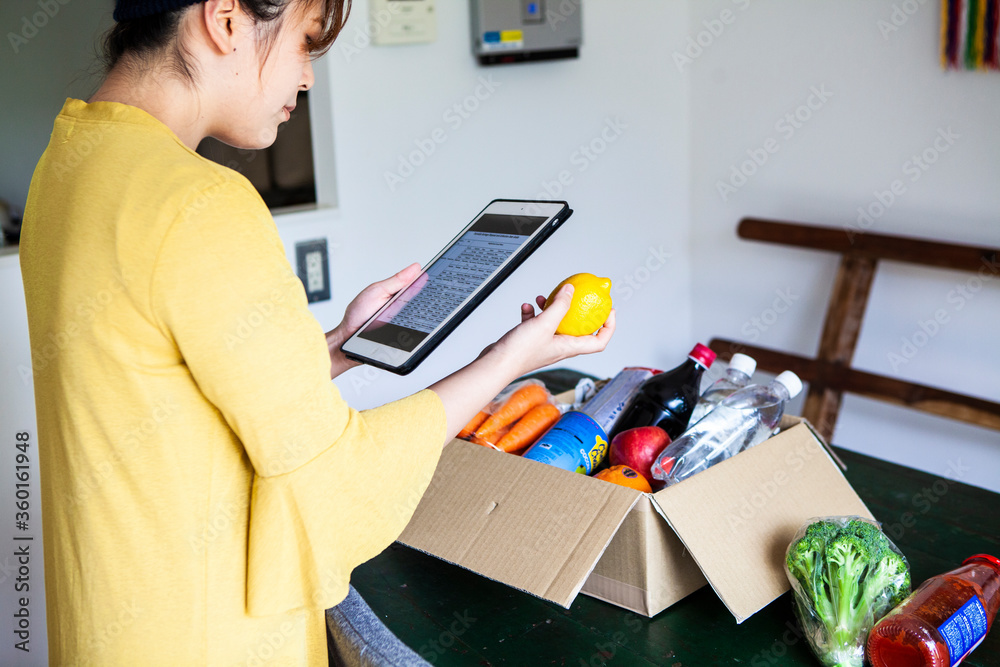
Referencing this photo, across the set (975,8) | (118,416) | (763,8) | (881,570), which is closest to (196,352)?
(118,416)

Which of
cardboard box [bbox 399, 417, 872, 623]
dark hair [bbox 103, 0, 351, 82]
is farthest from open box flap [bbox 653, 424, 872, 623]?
dark hair [bbox 103, 0, 351, 82]

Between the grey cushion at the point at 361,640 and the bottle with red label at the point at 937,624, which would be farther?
the bottle with red label at the point at 937,624

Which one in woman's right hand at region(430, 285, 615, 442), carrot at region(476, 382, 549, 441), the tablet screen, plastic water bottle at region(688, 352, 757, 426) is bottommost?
carrot at region(476, 382, 549, 441)

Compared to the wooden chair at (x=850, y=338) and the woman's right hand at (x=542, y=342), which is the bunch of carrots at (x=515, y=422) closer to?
the woman's right hand at (x=542, y=342)

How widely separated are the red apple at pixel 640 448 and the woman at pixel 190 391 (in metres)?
0.31

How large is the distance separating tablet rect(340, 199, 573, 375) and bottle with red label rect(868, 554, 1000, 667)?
49 centimetres

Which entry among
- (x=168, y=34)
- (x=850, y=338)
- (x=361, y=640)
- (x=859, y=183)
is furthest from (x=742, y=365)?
(x=859, y=183)

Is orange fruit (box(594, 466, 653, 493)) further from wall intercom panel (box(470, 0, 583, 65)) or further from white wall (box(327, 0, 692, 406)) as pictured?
wall intercom panel (box(470, 0, 583, 65))

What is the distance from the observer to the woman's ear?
0.68 metres

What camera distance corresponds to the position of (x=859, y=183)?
2.42 metres

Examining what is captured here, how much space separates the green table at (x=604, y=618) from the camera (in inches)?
33.7

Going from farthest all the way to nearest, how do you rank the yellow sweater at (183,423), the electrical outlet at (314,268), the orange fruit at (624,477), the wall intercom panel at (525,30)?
the wall intercom panel at (525,30) < the electrical outlet at (314,268) < the orange fruit at (624,477) < the yellow sweater at (183,423)

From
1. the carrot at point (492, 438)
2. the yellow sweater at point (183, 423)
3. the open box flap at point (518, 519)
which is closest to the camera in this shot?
the yellow sweater at point (183, 423)

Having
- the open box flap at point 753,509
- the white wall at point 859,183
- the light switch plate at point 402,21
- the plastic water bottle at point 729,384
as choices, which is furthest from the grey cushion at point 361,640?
the white wall at point 859,183
